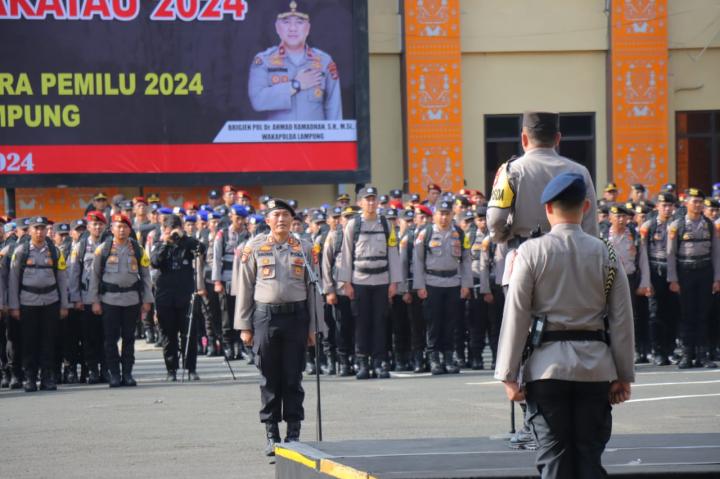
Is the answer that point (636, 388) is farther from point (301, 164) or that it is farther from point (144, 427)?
point (301, 164)

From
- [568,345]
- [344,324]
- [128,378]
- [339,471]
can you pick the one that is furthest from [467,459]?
[344,324]

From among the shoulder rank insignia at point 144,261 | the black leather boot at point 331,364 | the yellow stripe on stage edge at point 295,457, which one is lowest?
the black leather boot at point 331,364

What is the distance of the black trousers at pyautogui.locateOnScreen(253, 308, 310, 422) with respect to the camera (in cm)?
1205

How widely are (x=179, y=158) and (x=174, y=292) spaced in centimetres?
991

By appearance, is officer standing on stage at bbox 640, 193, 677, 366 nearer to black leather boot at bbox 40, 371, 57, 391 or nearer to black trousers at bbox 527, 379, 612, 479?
black leather boot at bbox 40, 371, 57, 391

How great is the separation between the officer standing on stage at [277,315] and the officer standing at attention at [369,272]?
5971 millimetres

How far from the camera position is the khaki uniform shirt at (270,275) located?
12141mm

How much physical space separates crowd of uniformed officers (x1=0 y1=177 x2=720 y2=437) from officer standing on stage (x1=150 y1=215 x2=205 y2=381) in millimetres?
19

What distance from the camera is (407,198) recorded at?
27156 mm

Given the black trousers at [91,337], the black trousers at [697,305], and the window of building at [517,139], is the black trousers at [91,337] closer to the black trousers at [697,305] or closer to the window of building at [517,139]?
the black trousers at [697,305]

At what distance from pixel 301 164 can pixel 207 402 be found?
13131 mm

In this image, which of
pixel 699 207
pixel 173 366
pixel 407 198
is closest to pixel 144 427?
pixel 173 366

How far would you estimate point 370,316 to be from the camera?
730 inches

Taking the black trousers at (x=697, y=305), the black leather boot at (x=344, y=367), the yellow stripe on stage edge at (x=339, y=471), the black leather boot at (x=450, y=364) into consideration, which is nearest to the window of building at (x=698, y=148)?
the black trousers at (x=697, y=305)
